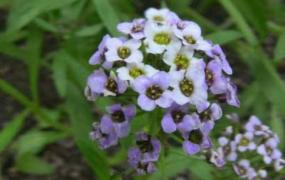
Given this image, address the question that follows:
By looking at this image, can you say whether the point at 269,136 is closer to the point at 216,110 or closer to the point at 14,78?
the point at 216,110

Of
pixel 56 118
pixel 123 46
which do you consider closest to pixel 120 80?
pixel 123 46

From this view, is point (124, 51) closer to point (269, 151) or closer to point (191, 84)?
point (191, 84)

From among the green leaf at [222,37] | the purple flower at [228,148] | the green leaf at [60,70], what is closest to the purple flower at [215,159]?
the purple flower at [228,148]

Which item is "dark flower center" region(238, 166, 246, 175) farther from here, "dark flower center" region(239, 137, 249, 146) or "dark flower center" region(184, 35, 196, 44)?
"dark flower center" region(184, 35, 196, 44)

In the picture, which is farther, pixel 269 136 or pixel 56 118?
pixel 56 118

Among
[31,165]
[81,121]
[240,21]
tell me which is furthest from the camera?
[31,165]

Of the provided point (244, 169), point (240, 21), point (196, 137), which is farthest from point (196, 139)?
point (240, 21)

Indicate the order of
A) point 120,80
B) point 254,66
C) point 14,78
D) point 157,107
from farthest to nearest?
point 14,78
point 254,66
point 157,107
point 120,80

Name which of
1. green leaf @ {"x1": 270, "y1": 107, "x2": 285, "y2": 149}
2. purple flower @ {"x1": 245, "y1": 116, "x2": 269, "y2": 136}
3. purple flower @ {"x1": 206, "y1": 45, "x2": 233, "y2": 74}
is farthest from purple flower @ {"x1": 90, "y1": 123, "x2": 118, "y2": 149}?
green leaf @ {"x1": 270, "y1": 107, "x2": 285, "y2": 149}

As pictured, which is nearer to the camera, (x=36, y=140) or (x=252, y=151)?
(x=252, y=151)
